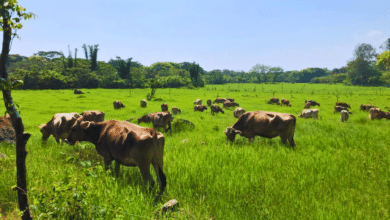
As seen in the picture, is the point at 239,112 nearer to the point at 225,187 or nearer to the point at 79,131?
the point at 225,187

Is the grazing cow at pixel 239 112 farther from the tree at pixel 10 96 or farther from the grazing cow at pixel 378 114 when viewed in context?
the tree at pixel 10 96

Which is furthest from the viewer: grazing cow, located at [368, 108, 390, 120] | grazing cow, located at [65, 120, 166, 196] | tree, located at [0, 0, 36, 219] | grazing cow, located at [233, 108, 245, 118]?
grazing cow, located at [233, 108, 245, 118]

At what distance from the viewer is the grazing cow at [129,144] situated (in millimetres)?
3771

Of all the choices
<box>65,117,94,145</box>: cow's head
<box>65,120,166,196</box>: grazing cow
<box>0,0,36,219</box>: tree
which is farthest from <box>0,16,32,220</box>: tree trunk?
<box>65,117,94,145</box>: cow's head

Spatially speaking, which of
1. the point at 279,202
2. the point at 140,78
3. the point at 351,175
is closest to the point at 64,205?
the point at 279,202

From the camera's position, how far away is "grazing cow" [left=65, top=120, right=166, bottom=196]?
3.77 m

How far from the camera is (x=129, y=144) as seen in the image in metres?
3.90

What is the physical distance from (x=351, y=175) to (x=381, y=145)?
3.78 m

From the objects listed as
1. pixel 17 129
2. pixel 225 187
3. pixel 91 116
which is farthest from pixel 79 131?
pixel 91 116

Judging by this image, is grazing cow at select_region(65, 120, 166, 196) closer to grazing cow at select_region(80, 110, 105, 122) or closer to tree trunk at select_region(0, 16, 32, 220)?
tree trunk at select_region(0, 16, 32, 220)

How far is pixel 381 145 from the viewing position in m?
6.91

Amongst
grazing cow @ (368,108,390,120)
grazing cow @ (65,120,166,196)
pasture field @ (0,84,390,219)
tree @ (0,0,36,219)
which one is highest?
tree @ (0,0,36,219)

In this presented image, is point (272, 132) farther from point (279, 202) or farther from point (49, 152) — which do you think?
point (49, 152)

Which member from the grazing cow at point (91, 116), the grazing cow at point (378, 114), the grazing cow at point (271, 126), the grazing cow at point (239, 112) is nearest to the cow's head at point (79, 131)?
the grazing cow at point (271, 126)
